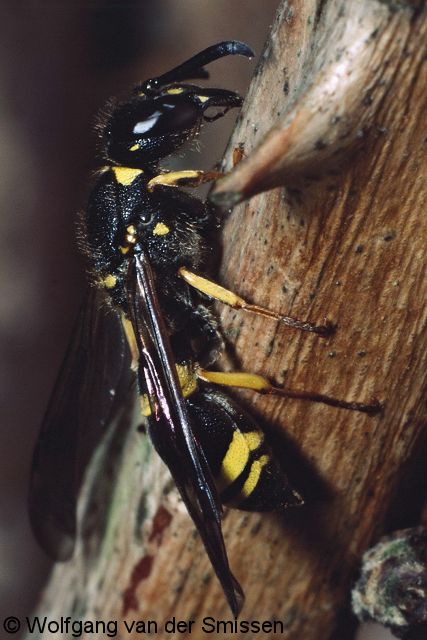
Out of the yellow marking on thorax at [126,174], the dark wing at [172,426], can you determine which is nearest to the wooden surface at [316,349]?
the dark wing at [172,426]

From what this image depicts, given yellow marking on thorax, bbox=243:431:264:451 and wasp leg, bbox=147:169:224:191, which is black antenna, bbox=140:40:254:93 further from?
yellow marking on thorax, bbox=243:431:264:451

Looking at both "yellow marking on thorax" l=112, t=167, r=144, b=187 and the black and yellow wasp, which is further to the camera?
"yellow marking on thorax" l=112, t=167, r=144, b=187

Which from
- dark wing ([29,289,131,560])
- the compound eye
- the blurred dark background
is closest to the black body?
the compound eye

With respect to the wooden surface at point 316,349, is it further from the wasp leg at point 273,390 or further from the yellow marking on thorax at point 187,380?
the yellow marking on thorax at point 187,380

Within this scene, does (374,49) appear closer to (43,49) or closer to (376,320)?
(376,320)

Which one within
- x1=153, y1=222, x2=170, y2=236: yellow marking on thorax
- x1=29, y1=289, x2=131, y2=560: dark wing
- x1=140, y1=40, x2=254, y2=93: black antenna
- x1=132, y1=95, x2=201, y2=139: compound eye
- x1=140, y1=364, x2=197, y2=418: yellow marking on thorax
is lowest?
x1=29, y1=289, x2=131, y2=560: dark wing

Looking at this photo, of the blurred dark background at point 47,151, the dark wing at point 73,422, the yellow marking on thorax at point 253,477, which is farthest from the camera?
the blurred dark background at point 47,151
